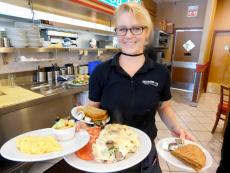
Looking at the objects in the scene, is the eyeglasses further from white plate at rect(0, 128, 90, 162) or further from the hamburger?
white plate at rect(0, 128, 90, 162)

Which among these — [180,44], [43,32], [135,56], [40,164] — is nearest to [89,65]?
[43,32]

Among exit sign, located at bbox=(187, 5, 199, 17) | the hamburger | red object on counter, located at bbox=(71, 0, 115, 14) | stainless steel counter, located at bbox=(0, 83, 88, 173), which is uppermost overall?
exit sign, located at bbox=(187, 5, 199, 17)

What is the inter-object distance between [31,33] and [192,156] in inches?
89.9

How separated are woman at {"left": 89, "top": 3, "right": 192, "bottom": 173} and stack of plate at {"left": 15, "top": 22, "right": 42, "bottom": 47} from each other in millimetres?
1598

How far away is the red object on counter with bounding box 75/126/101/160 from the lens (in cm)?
77

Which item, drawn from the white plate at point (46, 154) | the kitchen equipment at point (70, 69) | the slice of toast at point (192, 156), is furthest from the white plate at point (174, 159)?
the kitchen equipment at point (70, 69)

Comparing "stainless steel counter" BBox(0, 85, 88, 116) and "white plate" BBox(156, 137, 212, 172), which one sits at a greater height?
"white plate" BBox(156, 137, 212, 172)

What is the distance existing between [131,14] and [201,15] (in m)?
6.49

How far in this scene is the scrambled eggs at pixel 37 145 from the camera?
2.43ft

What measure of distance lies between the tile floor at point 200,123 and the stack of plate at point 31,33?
2423mm

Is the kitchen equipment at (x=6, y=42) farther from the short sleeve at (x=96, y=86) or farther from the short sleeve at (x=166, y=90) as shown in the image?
the short sleeve at (x=166, y=90)

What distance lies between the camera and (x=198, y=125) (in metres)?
3.75

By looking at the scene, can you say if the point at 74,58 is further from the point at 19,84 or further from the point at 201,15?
the point at 201,15

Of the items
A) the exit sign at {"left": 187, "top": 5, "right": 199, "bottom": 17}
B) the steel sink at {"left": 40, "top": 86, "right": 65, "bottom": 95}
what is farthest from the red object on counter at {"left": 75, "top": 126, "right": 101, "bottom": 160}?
the exit sign at {"left": 187, "top": 5, "right": 199, "bottom": 17}
